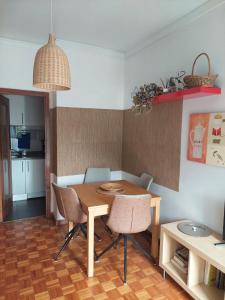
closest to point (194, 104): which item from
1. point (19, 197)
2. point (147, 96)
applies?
point (147, 96)

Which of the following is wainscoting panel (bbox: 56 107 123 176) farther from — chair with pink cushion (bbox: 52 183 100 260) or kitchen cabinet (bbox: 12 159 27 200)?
kitchen cabinet (bbox: 12 159 27 200)

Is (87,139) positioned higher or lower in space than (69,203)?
higher

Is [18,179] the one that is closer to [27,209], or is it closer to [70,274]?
[27,209]

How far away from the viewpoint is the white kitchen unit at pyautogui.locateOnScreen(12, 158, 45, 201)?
4320mm

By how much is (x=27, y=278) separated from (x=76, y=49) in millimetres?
2926

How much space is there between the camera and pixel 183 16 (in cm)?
236

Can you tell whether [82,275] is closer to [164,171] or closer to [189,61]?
[164,171]

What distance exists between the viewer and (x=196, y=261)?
6.33 ft

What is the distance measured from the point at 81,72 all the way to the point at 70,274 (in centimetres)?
263

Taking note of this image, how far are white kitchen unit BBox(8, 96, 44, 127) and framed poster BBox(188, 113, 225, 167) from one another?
3.30 meters

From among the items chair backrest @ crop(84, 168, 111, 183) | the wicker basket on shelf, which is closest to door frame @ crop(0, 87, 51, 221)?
chair backrest @ crop(84, 168, 111, 183)

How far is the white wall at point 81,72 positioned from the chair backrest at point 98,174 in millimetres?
985

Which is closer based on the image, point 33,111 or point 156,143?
point 156,143

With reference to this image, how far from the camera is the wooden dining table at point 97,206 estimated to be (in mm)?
2174
